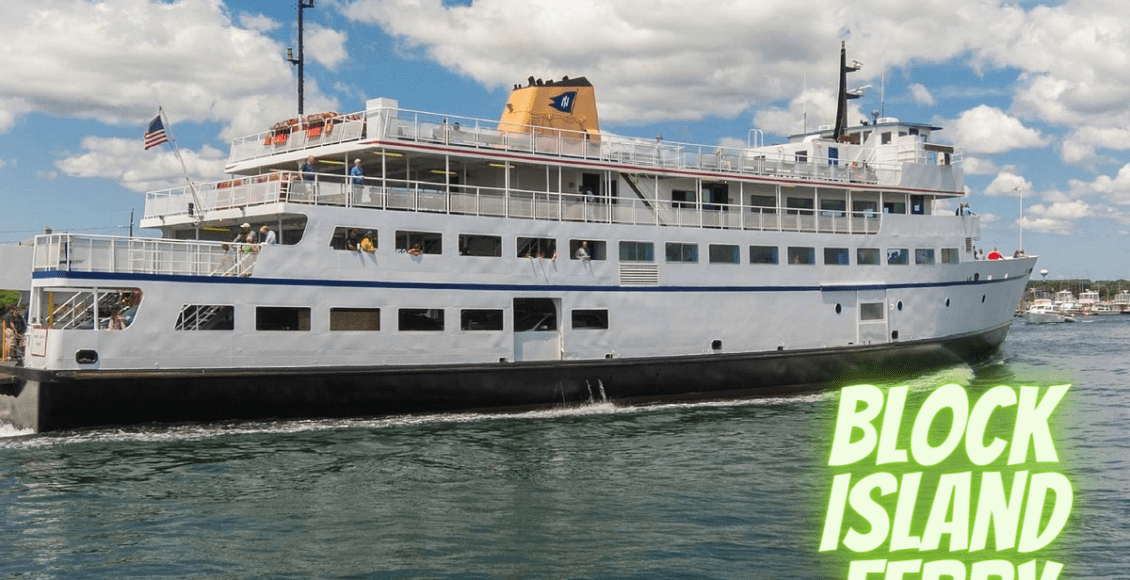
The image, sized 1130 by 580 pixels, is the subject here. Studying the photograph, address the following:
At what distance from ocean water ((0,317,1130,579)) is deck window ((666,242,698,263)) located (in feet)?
15.5

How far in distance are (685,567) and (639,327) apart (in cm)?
1326

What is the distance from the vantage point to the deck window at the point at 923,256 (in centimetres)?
2895

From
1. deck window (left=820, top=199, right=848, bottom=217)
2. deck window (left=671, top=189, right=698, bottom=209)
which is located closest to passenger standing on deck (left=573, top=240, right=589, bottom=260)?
deck window (left=671, top=189, right=698, bottom=209)

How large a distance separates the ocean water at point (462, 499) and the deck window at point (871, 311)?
6.45m

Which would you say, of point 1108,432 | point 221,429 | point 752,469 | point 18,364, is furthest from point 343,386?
point 1108,432

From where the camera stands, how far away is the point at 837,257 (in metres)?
27.6

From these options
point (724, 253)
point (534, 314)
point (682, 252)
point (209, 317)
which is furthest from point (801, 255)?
point (209, 317)

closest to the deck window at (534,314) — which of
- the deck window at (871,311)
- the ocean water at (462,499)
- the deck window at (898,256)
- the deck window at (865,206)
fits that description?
the ocean water at (462,499)

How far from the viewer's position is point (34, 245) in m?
19.1

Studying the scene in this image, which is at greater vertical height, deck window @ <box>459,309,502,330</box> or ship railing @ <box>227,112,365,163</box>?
ship railing @ <box>227,112,365,163</box>

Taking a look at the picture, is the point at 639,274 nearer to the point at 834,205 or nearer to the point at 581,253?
the point at 581,253

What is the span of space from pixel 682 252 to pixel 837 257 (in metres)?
5.11

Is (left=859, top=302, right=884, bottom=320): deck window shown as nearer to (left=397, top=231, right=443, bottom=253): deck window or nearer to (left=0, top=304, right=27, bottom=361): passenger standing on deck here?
(left=397, top=231, right=443, bottom=253): deck window

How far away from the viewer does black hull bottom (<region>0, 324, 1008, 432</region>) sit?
720 inches
